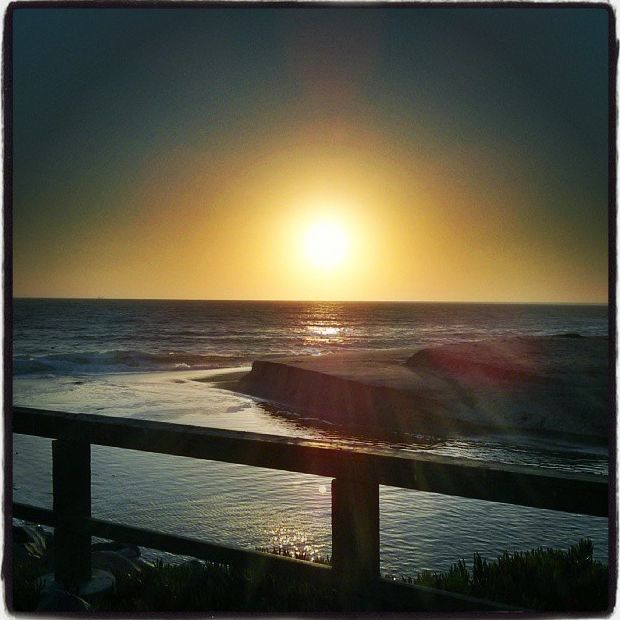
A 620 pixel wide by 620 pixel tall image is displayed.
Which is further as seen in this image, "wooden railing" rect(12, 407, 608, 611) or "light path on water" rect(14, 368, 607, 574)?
"light path on water" rect(14, 368, 607, 574)

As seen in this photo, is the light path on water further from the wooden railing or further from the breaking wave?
the breaking wave

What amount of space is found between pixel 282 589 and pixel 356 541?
555 mm

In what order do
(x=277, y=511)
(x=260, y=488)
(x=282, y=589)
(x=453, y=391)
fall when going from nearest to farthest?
(x=282, y=589) < (x=277, y=511) < (x=260, y=488) < (x=453, y=391)

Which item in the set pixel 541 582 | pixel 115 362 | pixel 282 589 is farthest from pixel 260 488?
pixel 115 362

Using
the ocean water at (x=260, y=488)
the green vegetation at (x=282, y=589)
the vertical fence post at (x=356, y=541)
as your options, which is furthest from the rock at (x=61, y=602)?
the ocean water at (x=260, y=488)

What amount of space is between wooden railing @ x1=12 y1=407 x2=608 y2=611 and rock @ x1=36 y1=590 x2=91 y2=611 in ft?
0.90

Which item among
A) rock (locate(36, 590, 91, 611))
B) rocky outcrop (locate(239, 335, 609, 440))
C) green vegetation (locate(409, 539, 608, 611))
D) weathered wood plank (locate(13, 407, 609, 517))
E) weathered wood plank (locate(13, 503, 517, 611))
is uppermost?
weathered wood plank (locate(13, 407, 609, 517))

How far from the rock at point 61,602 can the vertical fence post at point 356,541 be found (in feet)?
4.41

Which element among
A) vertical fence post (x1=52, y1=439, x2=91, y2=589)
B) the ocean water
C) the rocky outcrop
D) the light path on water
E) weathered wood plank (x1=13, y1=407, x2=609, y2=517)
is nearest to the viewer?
weathered wood plank (x1=13, y1=407, x2=609, y2=517)

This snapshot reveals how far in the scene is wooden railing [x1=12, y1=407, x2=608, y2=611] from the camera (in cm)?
278

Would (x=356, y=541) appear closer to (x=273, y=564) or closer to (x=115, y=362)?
(x=273, y=564)

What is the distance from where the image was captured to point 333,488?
123 inches

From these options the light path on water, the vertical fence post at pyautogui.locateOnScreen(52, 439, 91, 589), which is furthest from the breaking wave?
the vertical fence post at pyautogui.locateOnScreen(52, 439, 91, 589)

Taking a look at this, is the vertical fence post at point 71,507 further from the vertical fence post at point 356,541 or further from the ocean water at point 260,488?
the vertical fence post at point 356,541
